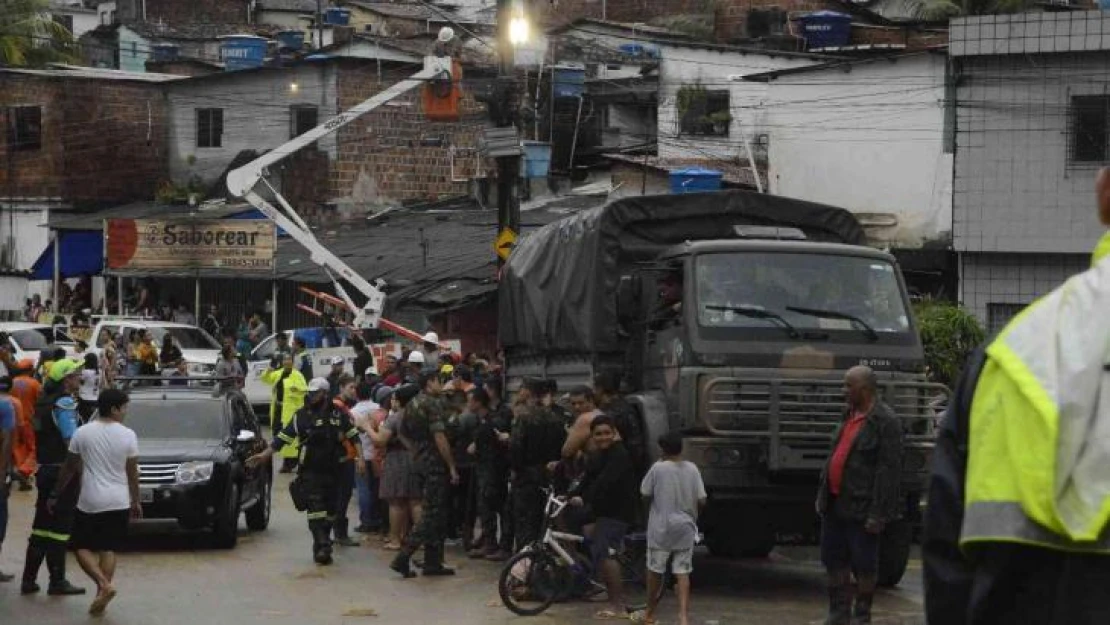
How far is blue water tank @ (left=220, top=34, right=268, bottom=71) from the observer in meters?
57.0

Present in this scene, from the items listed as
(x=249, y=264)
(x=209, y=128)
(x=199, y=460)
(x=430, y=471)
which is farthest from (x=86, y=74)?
(x=430, y=471)

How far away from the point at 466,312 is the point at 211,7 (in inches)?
1526

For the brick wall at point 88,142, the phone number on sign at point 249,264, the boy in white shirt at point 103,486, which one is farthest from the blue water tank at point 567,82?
the boy in white shirt at point 103,486

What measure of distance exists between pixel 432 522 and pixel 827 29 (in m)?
30.2

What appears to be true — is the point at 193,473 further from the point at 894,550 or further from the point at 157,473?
the point at 894,550

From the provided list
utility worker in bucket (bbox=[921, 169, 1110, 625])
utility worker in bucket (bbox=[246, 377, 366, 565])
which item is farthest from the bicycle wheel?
utility worker in bucket (bbox=[921, 169, 1110, 625])

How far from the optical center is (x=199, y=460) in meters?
18.5

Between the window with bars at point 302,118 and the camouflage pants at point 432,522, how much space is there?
3421cm

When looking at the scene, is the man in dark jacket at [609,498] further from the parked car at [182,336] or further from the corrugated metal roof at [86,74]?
the corrugated metal roof at [86,74]

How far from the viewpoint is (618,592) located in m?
14.5

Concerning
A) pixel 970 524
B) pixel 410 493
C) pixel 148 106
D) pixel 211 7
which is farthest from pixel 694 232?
pixel 211 7

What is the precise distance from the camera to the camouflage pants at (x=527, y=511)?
17.0 m

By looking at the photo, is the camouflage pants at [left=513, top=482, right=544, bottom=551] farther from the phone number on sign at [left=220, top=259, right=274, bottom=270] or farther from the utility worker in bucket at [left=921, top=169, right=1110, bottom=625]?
the phone number on sign at [left=220, top=259, right=274, bottom=270]

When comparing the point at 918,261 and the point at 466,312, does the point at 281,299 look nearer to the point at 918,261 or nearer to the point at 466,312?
the point at 466,312
